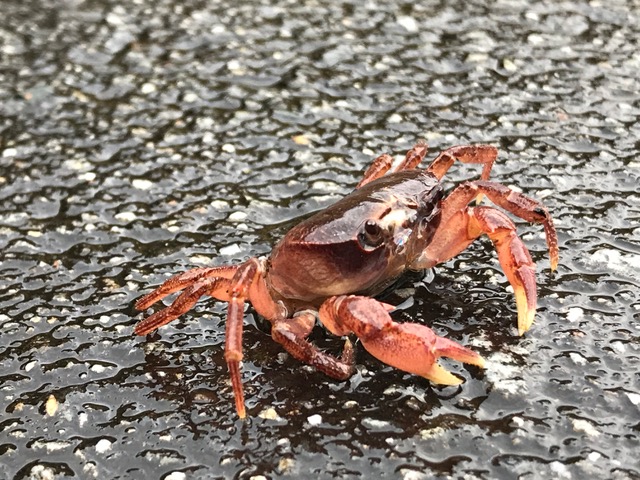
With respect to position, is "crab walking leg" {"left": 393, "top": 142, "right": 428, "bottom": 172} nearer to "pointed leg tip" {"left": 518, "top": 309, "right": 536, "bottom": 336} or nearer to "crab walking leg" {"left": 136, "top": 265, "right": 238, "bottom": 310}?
"pointed leg tip" {"left": 518, "top": 309, "right": 536, "bottom": 336}

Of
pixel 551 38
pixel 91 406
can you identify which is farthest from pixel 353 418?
pixel 551 38

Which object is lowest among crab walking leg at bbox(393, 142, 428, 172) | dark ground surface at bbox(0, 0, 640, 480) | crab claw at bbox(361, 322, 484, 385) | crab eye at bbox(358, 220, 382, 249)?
dark ground surface at bbox(0, 0, 640, 480)

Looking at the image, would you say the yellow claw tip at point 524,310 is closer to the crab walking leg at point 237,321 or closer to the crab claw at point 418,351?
the crab claw at point 418,351

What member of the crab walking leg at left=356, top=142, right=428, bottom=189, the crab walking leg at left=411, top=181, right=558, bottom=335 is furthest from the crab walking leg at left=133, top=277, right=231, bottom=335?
the crab walking leg at left=356, top=142, right=428, bottom=189

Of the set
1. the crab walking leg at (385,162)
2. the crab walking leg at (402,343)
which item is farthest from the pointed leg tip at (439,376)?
the crab walking leg at (385,162)

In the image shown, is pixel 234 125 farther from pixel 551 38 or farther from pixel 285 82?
pixel 551 38

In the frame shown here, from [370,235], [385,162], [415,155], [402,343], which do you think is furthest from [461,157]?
[402,343]

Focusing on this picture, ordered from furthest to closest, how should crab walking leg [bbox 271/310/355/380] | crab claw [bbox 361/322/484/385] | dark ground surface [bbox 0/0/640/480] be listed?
crab walking leg [bbox 271/310/355/380]
dark ground surface [bbox 0/0/640/480]
crab claw [bbox 361/322/484/385]
